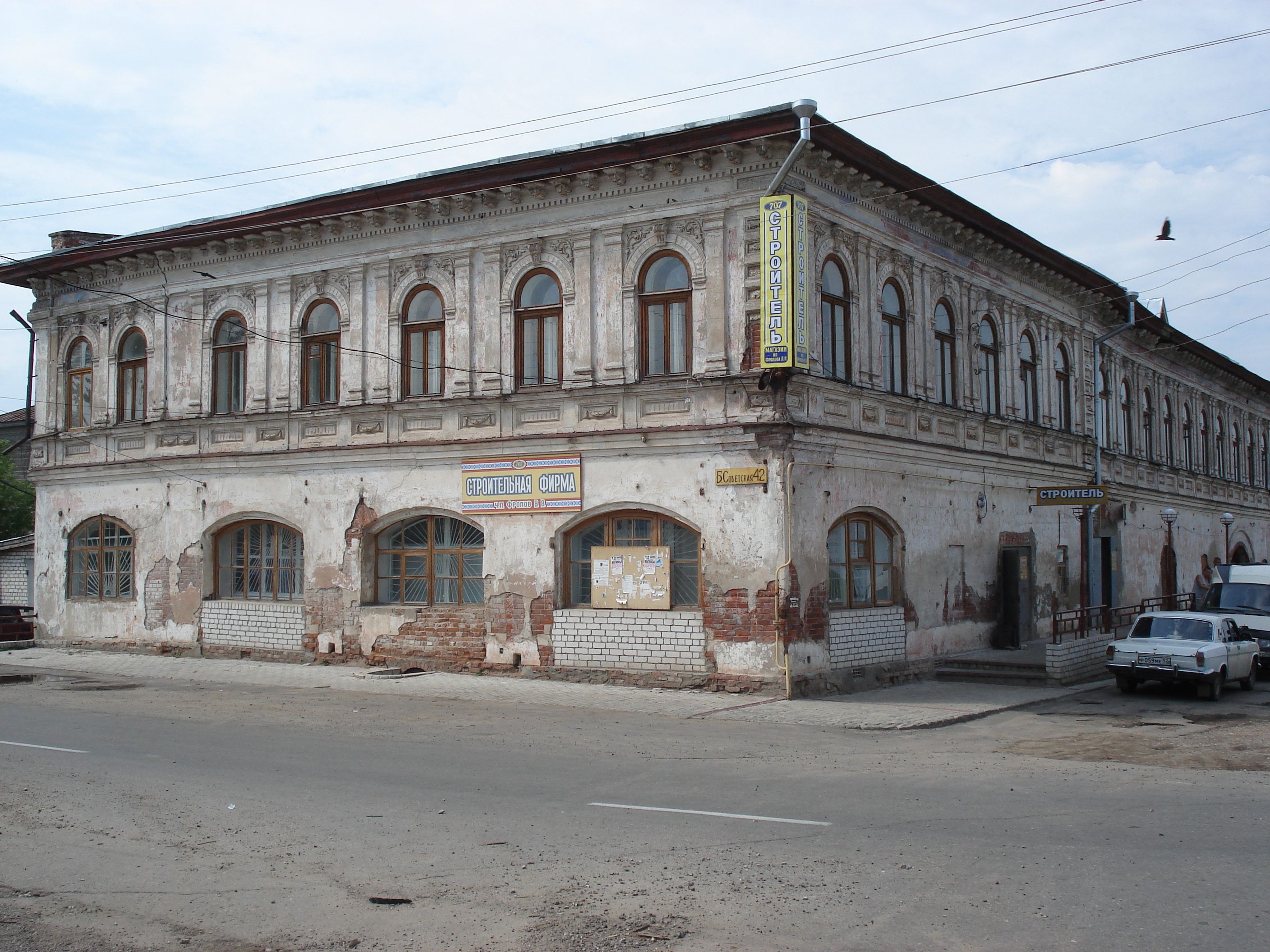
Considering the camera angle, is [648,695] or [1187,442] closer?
[648,695]

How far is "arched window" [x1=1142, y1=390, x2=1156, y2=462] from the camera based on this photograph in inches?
1235

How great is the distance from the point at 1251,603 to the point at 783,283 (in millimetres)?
12437

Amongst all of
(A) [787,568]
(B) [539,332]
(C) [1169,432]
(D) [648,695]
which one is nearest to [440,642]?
(D) [648,695]

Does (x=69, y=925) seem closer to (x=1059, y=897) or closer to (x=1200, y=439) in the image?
(x=1059, y=897)

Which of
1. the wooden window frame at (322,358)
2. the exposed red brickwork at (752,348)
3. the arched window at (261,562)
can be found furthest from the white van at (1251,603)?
the arched window at (261,562)

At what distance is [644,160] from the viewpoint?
1739 centimetres

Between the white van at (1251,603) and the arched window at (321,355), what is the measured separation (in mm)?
17304

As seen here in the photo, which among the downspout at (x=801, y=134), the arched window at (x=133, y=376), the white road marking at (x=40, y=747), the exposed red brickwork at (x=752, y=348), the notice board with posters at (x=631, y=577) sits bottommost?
the white road marking at (x=40, y=747)

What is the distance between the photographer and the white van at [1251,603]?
66.2 feet

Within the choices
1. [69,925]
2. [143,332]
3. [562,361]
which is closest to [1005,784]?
[69,925]

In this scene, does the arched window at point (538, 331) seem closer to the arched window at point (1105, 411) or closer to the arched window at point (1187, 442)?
the arched window at point (1105, 411)

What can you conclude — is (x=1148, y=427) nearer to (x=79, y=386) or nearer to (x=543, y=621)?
(x=543, y=621)

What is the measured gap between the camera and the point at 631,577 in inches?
696

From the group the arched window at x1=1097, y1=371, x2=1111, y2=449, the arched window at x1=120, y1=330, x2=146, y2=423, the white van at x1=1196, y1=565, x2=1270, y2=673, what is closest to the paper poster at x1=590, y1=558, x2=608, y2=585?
the white van at x1=1196, y1=565, x2=1270, y2=673
